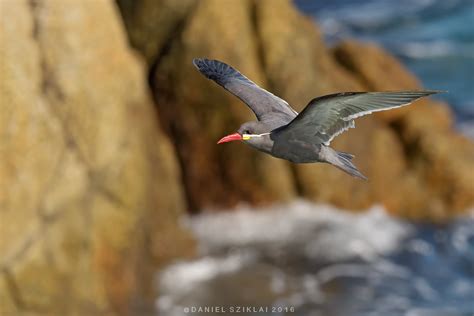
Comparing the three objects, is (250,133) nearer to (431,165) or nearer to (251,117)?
(251,117)

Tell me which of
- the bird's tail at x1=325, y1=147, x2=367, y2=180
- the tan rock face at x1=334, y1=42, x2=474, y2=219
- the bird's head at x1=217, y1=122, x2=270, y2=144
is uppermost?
the tan rock face at x1=334, y1=42, x2=474, y2=219

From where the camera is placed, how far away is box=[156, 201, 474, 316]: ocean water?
1300 centimetres

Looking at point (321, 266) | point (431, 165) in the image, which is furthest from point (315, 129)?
point (431, 165)

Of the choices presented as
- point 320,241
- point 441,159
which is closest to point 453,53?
point 441,159

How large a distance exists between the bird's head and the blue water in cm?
1723

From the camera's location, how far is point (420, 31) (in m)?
28.8

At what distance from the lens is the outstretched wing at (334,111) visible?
5727 millimetres

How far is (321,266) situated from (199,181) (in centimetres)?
251

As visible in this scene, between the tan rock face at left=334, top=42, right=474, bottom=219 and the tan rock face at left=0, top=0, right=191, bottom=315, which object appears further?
the tan rock face at left=334, top=42, right=474, bottom=219

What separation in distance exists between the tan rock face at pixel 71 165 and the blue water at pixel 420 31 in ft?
42.5

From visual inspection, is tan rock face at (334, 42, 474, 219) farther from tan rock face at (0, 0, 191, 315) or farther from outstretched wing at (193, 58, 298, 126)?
outstretched wing at (193, 58, 298, 126)

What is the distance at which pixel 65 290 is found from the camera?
1089 centimetres

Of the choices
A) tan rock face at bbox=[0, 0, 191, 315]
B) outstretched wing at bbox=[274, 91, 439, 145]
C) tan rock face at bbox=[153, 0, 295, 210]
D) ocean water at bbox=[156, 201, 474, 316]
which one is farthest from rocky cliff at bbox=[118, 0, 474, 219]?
outstretched wing at bbox=[274, 91, 439, 145]

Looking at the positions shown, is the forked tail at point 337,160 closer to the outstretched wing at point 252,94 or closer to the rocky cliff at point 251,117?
the outstretched wing at point 252,94
